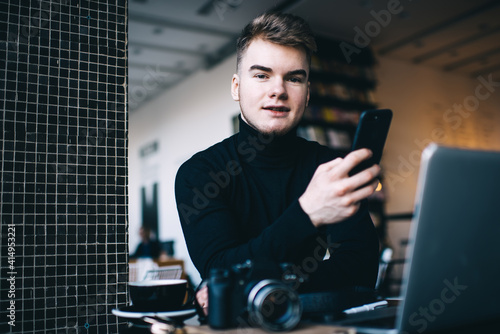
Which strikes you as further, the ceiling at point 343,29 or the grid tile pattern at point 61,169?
the ceiling at point 343,29

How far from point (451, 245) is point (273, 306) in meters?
0.29

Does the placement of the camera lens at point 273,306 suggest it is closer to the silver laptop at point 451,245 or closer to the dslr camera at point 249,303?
the dslr camera at point 249,303

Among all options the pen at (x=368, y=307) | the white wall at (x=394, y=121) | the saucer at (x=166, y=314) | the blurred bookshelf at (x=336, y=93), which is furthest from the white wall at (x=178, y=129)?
the saucer at (x=166, y=314)

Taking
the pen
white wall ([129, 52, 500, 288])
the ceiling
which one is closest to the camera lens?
the pen

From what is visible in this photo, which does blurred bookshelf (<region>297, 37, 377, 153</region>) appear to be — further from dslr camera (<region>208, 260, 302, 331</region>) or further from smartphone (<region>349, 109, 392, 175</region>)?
dslr camera (<region>208, 260, 302, 331</region>)

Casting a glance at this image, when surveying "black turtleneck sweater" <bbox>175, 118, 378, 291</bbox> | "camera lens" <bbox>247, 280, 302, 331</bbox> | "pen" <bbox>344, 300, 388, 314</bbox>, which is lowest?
"pen" <bbox>344, 300, 388, 314</bbox>

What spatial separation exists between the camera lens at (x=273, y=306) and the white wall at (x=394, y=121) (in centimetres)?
479

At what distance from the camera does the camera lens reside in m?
0.65

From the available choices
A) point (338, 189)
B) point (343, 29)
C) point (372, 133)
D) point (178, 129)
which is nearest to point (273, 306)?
point (338, 189)

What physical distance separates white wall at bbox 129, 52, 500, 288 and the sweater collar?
4.08 metres

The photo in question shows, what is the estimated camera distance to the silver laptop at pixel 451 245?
1.91ft

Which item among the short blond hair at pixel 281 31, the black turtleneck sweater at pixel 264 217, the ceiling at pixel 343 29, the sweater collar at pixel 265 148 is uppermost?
the ceiling at pixel 343 29

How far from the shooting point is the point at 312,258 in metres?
1.20

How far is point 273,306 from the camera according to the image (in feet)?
2.19
